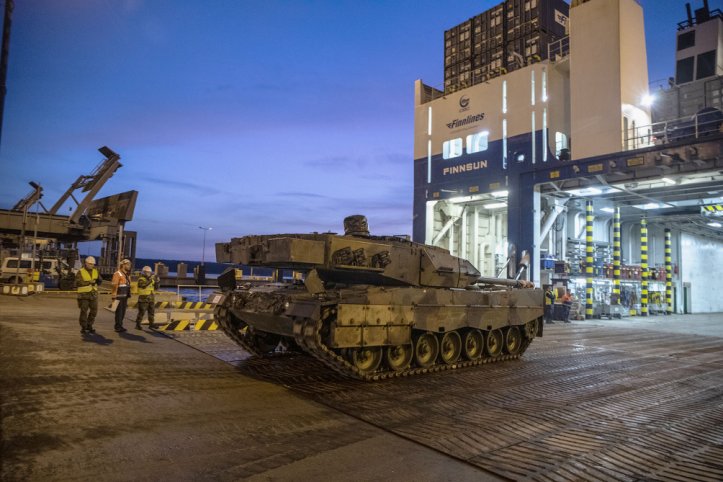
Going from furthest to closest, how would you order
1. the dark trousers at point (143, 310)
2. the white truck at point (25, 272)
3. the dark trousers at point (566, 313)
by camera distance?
the white truck at point (25, 272) → the dark trousers at point (566, 313) → the dark trousers at point (143, 310)

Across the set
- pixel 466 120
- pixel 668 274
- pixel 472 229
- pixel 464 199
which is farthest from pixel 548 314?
pixel 668 274

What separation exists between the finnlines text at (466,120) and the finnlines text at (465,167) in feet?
6.83

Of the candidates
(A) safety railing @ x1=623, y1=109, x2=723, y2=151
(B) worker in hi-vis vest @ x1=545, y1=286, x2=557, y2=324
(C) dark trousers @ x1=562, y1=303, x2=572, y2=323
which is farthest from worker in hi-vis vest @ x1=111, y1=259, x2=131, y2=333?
(C) dark trousers @ x1=562, y1=303, x2=572, y2=323

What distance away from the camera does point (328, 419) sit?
18.3 feet

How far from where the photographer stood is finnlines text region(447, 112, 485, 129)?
2477cm

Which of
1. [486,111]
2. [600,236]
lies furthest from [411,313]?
[600,236]

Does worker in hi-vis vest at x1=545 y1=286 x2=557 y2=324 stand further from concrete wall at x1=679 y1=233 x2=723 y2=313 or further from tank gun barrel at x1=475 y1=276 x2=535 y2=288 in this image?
concrete wall at x1=679 y1=233 x2=723 y2=313

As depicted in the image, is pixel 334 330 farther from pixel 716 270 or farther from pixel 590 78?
pixel 716 270

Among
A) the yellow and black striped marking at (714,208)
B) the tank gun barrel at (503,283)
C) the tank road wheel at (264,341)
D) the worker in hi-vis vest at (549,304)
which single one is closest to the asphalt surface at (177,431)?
the tank road wheel at (264,341)

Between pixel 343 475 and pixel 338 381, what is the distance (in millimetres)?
3656

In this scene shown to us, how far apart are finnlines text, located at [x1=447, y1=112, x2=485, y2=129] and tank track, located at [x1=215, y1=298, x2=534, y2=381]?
17552 mm

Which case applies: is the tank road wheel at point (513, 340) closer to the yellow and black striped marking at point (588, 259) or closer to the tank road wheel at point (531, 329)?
the tank road wheel at point (531, 329)

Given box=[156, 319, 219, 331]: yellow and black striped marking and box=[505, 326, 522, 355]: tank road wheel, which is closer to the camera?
box=[505, 326, 522, 355]: tank road wheel

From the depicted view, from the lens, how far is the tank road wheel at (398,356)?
8.16m
